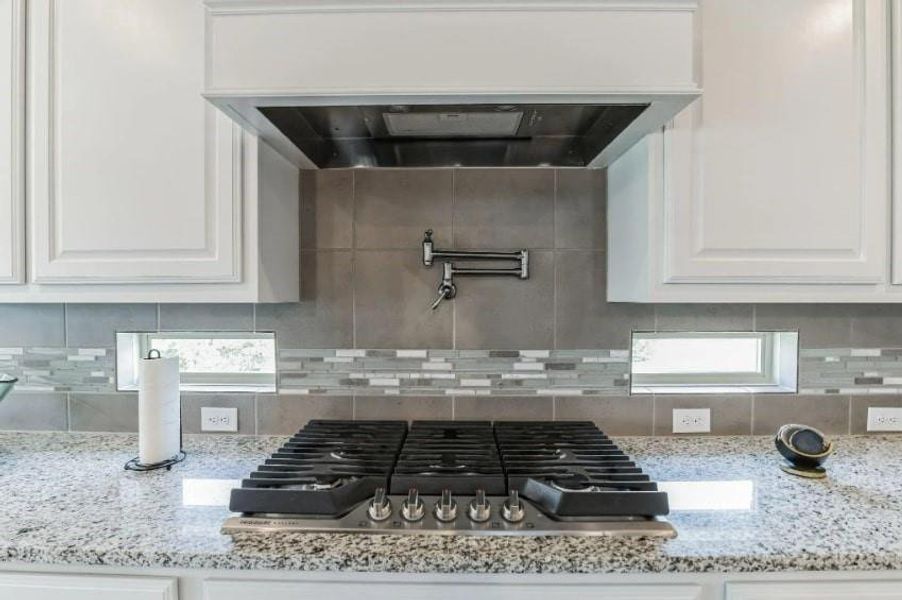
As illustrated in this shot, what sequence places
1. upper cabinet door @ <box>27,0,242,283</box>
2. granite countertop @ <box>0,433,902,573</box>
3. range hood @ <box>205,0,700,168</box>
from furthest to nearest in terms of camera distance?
upper cabinet door @ <box>27,0,242,283</box>
range hood @ <box>205,0,700,168</box>
granite countertop @ <box>0,433,902,573</box>

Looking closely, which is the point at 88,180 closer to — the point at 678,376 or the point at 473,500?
the point at 473,500

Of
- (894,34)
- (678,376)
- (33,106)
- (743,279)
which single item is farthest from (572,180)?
(33,106)

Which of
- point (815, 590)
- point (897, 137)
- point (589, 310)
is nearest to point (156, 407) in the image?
point (589, 310)

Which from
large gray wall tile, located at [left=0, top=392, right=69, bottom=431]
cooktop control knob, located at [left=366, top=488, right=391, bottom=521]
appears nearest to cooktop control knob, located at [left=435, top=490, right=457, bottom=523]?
cooktop control knob, located at [left=366, top=488, right=391, bottom=521]

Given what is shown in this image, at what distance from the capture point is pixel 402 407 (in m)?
1.59

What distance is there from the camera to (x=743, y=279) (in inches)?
47.5

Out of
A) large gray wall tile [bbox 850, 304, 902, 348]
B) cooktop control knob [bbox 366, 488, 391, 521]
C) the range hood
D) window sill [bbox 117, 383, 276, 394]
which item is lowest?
cooktop control knob [bbox 366, 488, 391, 521]

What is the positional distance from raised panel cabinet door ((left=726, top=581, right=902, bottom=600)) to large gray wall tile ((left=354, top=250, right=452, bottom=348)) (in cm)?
98

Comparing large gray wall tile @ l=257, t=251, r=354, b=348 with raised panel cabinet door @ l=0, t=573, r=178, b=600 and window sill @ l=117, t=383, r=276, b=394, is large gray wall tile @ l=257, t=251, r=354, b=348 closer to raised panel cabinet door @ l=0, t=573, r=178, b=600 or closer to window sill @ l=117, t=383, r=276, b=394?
window sill @ l=117, t=383, r=276, b=394

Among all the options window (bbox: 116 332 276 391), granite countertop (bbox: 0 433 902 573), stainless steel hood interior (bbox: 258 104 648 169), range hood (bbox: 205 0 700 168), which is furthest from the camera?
window (bbox: 116 332 276 391)

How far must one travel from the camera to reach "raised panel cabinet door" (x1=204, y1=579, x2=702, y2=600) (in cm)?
89

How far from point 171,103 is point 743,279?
1.57 meters

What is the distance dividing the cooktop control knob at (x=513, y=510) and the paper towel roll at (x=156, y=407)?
0.97 metres

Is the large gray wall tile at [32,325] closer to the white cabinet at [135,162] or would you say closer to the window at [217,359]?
the window at [217,359]
